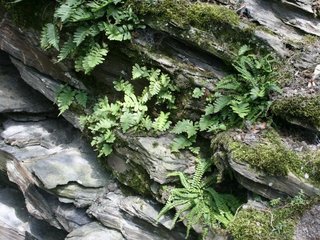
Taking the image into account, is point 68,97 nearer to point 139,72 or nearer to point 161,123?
point 139,72

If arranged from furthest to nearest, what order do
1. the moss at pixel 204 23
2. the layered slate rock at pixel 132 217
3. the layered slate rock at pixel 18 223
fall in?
1. the layered slate rock at pixel 18 223
2. the layered slate rock at pixel 132 217
3. the moss at pixel 204 23

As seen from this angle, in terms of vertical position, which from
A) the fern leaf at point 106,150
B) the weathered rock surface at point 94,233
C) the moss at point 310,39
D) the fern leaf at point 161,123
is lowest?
the weathered rock surface at point 94,233

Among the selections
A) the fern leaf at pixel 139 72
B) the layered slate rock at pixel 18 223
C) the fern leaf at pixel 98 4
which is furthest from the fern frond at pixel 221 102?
the layered slate rock at pixel 18 223

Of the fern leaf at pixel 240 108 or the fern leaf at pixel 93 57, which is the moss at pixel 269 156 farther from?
the fern leaf at pixel 93 57

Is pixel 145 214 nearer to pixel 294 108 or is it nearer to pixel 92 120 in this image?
pixel 92 120

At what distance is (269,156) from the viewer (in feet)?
20.7

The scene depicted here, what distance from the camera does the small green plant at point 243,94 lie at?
6777mm

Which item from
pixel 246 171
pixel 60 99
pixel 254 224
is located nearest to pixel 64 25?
pixel 60 99

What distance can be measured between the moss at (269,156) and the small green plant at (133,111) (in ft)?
4.96

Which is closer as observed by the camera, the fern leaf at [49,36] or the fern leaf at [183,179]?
the fern leaf at [183,179]

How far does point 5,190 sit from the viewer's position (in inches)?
396

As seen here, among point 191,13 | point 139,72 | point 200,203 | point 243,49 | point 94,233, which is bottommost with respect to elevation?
point 94,233

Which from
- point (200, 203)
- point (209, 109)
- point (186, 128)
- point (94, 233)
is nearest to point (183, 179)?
point (200, 203)

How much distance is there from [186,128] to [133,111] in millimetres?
1001
